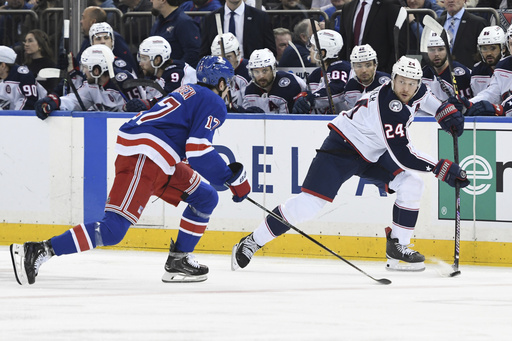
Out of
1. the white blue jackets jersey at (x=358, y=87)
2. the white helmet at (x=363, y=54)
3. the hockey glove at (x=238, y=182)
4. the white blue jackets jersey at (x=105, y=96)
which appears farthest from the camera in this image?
the white blue jackets jersey at (x=105, y=96)

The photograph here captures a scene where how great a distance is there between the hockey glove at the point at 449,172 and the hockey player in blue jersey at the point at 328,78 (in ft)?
4.86

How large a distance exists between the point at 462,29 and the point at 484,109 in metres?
1.17

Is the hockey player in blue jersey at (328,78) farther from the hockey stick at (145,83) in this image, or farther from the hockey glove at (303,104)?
the hockey stick at (145,83)

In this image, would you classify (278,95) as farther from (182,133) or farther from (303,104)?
(182,133)

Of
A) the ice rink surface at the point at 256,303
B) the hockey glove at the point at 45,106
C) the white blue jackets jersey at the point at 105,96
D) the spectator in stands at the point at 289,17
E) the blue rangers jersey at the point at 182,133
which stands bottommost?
the ice rink surface at the point at 256,303

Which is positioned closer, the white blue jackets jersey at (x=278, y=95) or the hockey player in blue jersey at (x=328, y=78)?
the hockey player in blue jersey at (x=328, y=78)

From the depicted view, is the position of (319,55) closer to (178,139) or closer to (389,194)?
(389,194)

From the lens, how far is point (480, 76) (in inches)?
304

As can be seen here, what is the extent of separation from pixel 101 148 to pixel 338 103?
1783mm

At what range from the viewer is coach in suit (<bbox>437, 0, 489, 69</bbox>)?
8.18m

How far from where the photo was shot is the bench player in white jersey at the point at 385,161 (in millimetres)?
6465

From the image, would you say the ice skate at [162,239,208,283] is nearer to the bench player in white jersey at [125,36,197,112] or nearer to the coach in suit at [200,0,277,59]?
the bench player in white jersey at [125,36,197,112]

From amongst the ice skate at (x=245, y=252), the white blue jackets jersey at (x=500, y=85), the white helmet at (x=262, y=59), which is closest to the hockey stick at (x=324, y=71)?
the white helmet at (x=262, y=59)

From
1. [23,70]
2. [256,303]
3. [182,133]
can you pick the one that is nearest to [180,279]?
[182,133]
